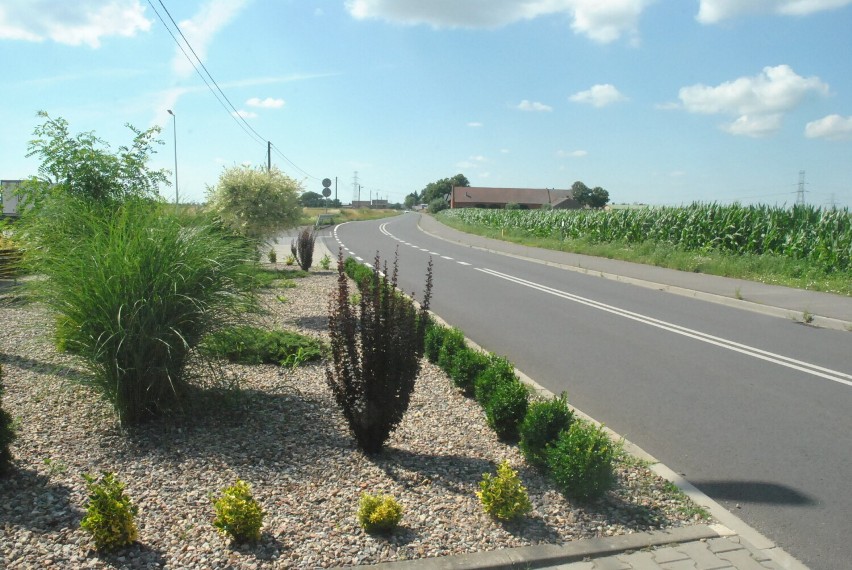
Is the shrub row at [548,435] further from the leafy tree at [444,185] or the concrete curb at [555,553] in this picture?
the leafy tree at [444,185]

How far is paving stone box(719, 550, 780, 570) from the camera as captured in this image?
351 cm

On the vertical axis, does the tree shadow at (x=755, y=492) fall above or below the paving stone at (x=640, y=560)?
below

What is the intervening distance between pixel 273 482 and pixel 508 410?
1856 mm

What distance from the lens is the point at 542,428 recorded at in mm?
4613

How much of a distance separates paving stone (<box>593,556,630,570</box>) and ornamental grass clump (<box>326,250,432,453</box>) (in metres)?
1.75

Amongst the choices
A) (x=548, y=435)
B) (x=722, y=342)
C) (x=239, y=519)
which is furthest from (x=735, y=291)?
(x=239, y=519)

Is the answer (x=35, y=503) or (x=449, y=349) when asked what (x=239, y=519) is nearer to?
(x=35, y=503)

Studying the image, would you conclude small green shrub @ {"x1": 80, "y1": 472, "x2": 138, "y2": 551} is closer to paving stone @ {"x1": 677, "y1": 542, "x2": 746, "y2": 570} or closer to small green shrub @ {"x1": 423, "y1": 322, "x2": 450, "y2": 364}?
paving stone @ {"x1": 677, "y1": 542, "x2": 746, "y2": 570}

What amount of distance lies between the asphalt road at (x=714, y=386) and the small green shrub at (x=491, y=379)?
105 centimetres

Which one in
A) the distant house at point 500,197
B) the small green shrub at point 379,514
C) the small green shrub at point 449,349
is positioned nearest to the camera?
the small green shrub at point 379,514

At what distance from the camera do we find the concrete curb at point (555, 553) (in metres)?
A: 3.44

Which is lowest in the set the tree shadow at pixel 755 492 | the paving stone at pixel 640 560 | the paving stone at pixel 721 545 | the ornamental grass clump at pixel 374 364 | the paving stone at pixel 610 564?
the tree shadow at pixel 755 492

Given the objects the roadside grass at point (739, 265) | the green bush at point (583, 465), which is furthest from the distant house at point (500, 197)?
the green bush at point (583, 465)

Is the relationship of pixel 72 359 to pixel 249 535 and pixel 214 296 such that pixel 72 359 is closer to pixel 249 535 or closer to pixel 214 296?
pixel 214 296
